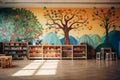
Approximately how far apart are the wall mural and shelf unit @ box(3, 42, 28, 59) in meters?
0.43

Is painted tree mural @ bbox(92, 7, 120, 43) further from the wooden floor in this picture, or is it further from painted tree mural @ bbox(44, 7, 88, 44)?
the wooden floor

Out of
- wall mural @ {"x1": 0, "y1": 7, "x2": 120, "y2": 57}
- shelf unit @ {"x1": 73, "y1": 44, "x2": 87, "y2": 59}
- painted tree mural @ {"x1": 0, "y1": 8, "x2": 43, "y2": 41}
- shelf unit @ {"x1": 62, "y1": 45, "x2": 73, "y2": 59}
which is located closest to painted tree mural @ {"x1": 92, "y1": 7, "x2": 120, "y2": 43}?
wall mural @ {"x1": 0, "y1": 7, "x2": 120, "y2": 57}

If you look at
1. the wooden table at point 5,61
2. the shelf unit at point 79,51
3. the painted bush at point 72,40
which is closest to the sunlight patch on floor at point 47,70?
the wooden table at point 5,61

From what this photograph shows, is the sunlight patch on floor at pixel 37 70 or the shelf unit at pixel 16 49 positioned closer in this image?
the sunlight patch on floor at pixel 37 70

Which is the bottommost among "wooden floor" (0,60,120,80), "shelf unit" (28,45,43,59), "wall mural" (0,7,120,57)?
"wooden floor" (0,60,120,80)

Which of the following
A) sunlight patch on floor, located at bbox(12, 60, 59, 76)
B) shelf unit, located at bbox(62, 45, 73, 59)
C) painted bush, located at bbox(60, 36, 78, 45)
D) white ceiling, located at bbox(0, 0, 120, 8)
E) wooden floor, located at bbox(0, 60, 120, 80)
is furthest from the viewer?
painted bush, located at bbox(60, 36, 78, 45)

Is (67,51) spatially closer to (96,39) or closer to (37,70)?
(96,39)

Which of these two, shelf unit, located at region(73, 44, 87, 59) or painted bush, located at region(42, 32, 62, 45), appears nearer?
shelf unit, located at region(73, 44, 87, 59)

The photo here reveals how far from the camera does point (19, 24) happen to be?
1368 cm

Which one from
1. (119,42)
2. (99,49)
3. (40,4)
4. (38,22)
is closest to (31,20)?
(38,22)

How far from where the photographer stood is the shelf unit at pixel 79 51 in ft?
44.1

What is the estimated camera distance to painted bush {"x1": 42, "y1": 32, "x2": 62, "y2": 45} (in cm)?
1360

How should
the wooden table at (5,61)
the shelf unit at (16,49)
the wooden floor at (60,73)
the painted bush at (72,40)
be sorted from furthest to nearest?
the painted bush at (72,40), the shelf unit at (16,49), the wooden table at (5,61), the wooden floor at (60,73)

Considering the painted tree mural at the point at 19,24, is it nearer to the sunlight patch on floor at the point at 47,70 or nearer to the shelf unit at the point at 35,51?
the shelf unit at the point at 35,51
